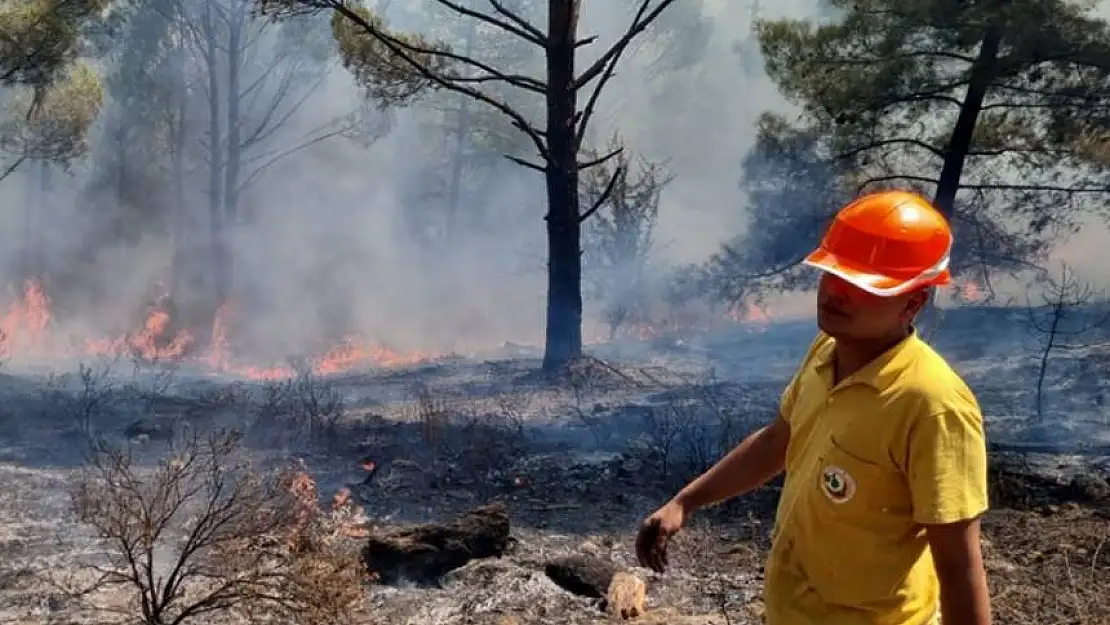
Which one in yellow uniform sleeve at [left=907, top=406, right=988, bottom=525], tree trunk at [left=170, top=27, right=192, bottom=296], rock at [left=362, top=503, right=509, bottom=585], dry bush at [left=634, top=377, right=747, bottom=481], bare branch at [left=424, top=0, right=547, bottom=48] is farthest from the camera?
tree trunk at [left=170, top=27, right=192, bottom=296]

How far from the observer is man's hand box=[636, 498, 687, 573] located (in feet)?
8.04

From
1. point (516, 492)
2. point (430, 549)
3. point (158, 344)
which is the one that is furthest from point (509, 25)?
point (158, 344)

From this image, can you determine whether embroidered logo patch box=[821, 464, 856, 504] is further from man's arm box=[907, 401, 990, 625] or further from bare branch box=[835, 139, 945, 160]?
bare branch box=[835, 139, 945, 160]

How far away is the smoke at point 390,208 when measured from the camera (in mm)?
27156

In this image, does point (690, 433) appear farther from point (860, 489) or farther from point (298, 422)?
point (860, 489)

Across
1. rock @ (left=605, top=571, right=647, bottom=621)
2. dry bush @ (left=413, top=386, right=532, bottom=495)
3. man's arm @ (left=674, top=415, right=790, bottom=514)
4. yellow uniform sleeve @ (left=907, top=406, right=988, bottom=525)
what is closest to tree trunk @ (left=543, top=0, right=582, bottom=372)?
dry bush @ (left=413, top=386, right=532, bottom=495)

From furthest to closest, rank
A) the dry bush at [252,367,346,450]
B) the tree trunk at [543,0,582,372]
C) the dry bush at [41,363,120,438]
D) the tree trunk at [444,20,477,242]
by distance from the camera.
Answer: the tree trunk at [444,20,477,242] < the tree trunk at [543,0,582,372] < the dry bush at [41,363,120,438] < the dry bush at [252,367,346,450]

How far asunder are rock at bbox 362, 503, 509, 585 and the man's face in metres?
3.22

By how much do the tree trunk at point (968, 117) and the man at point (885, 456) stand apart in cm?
881

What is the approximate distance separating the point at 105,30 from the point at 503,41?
1461cm

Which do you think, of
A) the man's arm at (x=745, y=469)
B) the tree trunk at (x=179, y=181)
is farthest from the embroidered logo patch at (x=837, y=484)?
the tree trunk at (x=179, y=181)

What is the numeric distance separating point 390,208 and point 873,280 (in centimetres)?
3107

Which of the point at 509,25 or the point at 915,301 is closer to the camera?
the point at 915,301

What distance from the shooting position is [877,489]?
1.92 meters
